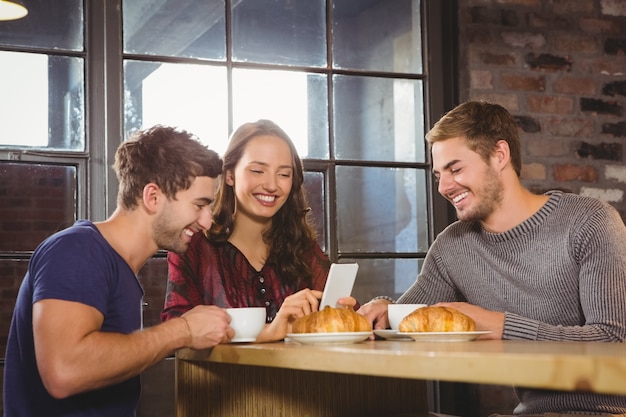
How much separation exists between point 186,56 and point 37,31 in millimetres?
548

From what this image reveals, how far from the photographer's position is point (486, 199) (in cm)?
252

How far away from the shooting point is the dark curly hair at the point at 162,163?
6.82 ft

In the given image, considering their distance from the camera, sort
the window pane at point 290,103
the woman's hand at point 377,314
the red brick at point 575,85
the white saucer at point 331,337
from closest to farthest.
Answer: the white saucer at point 331,337, the woman's hand at point 377,314, the window pane at point 290,103, the red brick at point 575,85

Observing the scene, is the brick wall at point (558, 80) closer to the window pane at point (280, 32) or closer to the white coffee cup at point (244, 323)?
the window pane at point (280, 32)

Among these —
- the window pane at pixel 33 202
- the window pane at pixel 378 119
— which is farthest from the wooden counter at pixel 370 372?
the window pane at pixel 378 119

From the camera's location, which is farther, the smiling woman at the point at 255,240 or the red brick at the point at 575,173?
the red brick at the point at 575,173

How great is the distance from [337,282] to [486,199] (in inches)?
26.6

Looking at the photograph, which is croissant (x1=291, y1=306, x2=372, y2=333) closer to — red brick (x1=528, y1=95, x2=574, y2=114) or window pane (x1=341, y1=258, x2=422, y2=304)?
window pane (x1=341, y1=258, x2=422, y2=304)

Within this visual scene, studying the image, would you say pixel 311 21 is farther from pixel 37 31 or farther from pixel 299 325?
pixel 299 325

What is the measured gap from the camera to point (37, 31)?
10.4ft

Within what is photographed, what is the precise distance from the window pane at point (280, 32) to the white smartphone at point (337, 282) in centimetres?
158

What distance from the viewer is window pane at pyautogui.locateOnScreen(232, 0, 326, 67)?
3.46 metres

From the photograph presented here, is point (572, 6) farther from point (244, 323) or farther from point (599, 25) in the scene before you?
point (244, 323)

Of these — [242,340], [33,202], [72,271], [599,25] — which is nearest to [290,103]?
[33,202]
